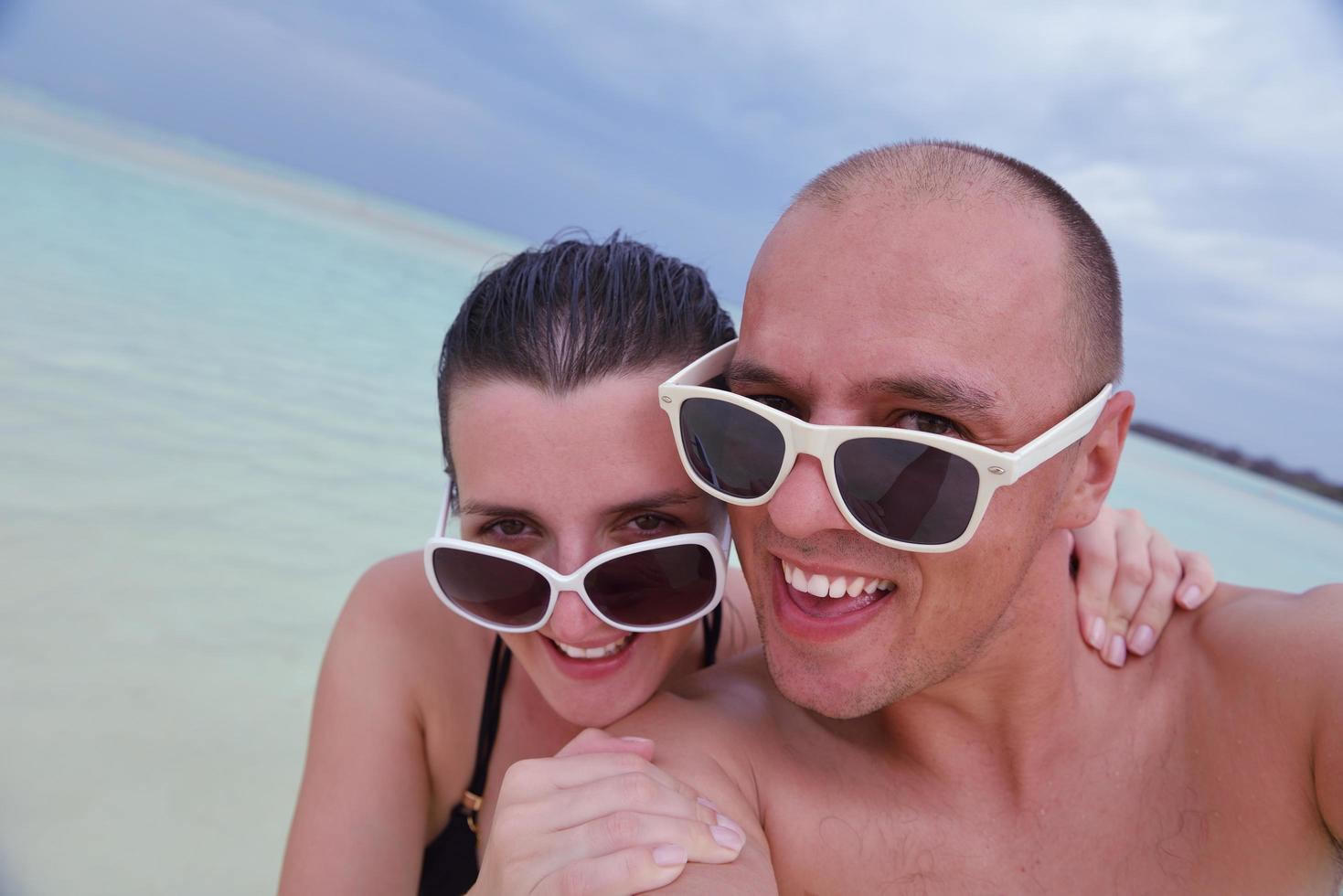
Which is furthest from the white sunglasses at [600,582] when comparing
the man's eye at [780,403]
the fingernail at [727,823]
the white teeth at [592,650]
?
the fingernail at [727,823]

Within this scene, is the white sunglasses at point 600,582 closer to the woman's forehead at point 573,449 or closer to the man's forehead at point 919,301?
the woman's forehead at point 573,449

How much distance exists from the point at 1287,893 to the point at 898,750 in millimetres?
826

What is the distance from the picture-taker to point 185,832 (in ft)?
9.98

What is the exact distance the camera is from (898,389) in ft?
5.41

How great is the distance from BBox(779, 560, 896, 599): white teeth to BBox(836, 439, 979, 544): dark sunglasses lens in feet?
0.54

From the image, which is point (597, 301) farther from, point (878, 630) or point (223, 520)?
point (223, 520)

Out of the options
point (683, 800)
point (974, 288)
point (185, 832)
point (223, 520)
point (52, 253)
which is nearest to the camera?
point (683, 800)

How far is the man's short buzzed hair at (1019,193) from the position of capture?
1.82 meters

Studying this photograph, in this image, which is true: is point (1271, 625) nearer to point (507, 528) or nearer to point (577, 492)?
point (577, 492)

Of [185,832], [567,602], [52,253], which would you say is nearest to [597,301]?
[567,602]

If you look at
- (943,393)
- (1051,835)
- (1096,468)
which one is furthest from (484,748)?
(1096,468)

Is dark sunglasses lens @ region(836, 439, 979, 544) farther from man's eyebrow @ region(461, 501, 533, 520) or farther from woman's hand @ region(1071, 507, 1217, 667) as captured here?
woman's hand @ region(1071, 507, 1217, 667)

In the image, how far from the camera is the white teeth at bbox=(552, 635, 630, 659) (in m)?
2.08

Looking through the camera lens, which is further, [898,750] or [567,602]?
[898,750]
